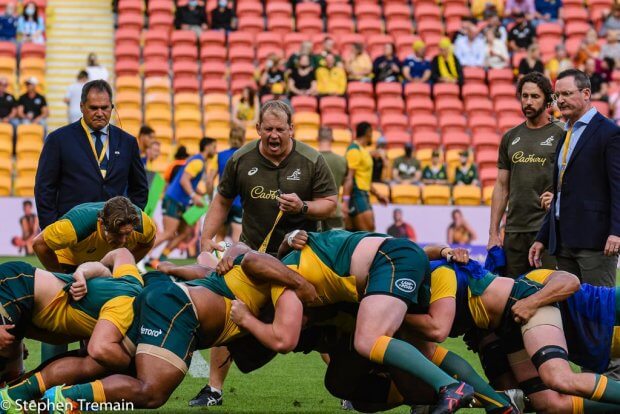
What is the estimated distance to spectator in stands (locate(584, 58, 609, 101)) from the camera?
20328 mm

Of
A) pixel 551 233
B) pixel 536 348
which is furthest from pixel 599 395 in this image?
pixel 551 233

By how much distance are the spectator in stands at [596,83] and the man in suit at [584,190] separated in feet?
42.4

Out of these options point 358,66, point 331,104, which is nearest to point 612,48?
point 358,66

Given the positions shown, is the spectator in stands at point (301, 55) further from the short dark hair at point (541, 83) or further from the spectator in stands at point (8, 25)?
the short dark hair at point (541, 83)

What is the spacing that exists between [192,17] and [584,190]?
14503mm

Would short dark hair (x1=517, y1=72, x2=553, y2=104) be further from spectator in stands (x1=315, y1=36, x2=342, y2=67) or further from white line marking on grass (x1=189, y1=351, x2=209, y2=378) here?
spectator in stands (x1=315, y1=36, x2=342, y2=67)

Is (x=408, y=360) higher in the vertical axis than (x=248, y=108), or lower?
lower

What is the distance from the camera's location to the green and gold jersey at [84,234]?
7.23 metres

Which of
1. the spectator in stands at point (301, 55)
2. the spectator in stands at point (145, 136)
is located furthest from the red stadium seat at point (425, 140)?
the spectator in stands at point (145, 136)

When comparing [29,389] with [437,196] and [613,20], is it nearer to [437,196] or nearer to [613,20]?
[437,196]

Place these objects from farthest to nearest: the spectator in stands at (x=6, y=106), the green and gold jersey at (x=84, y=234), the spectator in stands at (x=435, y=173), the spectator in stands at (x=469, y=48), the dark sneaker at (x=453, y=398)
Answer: the spectator in stands at (x=469, y=48) → the spectator in stands at (x=6, y=106) → the spectator in stands at (x=435, y=173) → the green and gold jersey at (x=84, y=234) → the dark sneaker at (x=453, y=398)

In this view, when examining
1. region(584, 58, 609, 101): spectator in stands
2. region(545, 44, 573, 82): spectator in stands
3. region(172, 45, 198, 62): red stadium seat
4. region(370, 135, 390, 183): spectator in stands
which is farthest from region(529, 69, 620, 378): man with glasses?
region(172, 45, 198, 62): red stadium seat

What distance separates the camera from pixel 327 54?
19.7 meters

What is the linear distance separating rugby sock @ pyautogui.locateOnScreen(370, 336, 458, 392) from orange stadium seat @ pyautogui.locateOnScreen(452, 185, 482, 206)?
38.0 feet
